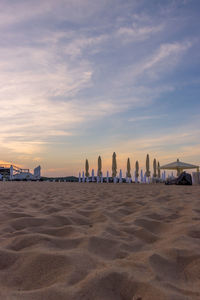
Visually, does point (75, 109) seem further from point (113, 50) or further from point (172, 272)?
point (172, 272)

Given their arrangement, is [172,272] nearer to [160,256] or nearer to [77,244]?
[160,256]

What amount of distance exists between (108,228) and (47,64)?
10596 mm

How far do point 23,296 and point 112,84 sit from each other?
47.3 feet

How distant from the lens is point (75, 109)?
1692 cm

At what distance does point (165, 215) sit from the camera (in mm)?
2709

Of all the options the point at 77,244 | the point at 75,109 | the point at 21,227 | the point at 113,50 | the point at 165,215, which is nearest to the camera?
the point at 77,244

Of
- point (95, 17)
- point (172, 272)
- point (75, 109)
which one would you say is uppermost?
point (95, 17)

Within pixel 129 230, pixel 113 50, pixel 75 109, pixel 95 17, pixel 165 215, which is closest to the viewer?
pixel 129 230

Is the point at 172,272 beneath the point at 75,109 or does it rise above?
beneath

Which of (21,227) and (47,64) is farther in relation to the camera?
(47,64)

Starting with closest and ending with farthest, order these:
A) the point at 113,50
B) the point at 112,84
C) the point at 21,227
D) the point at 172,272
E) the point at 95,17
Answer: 1. the point at 172,272
2. the point at 21,227
3. the point at 95,17
4. the point at 113,50
5. the point at 112,84

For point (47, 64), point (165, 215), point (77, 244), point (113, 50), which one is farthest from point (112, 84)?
point (77, 244)

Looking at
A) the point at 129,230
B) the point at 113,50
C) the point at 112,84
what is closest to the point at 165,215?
the point at 129,230

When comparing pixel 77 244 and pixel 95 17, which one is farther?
pixel 95 17
